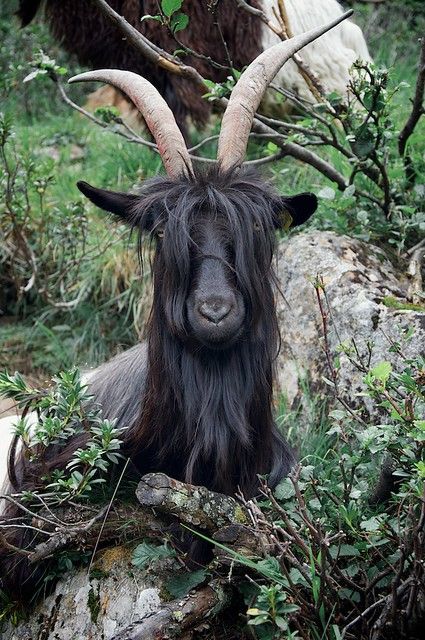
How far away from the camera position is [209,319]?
3.45 m

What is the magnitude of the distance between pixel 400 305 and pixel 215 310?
1.81 metres

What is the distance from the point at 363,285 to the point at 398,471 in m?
2.14

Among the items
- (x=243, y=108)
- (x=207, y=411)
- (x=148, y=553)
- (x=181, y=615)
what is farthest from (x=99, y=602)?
(x=243, y=108)

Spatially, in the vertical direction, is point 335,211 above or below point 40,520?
above

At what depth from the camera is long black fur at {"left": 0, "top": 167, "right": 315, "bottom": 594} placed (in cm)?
364

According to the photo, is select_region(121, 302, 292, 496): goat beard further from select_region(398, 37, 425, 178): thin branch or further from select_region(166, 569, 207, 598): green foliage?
select_region(398, 37, 425, 178): thin branch

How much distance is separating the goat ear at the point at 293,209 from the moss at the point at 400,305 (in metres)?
1.12

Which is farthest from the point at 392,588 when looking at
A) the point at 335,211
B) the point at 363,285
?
the point at 335,211

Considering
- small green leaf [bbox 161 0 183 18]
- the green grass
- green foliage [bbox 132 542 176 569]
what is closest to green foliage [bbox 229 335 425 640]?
green foliage [bbox 132 542 176 569]

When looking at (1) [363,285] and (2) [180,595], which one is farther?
(1) [363,285]

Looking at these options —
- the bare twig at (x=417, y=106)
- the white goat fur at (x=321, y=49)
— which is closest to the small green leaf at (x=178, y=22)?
the bare twig at (x=417, y=106)

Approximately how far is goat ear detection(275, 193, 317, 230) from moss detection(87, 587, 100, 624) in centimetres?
169

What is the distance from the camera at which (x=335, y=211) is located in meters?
5.78

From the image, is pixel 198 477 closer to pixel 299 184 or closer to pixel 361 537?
pixel 361 537
